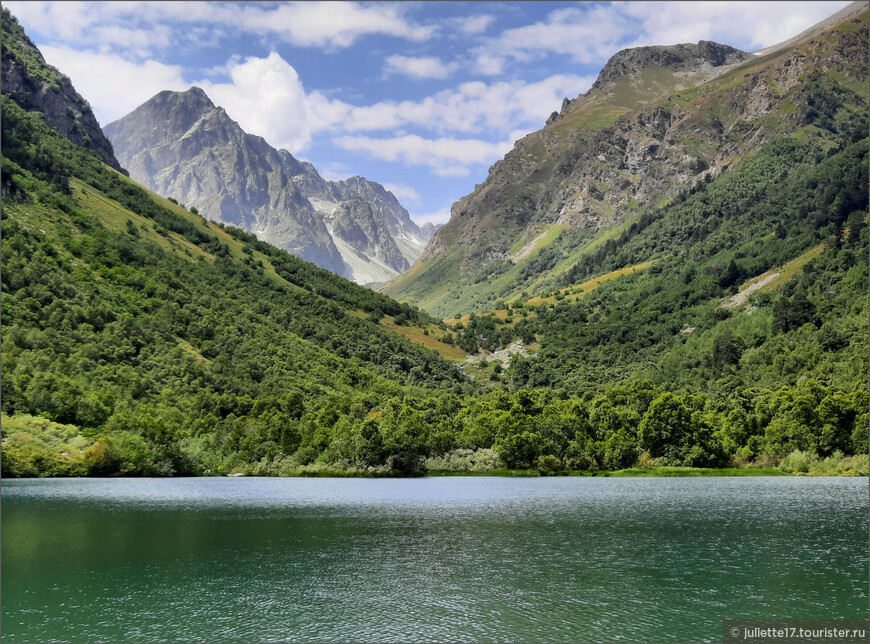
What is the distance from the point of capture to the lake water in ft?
133

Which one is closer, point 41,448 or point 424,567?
point 424,567

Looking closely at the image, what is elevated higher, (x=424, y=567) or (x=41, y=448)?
(x=41, y=448)

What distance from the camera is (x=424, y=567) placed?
182 ft

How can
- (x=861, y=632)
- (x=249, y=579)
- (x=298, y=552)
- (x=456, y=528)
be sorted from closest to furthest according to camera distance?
(x=861, y=632)
(x=249, y=579)
(x=298, y=552)
(x=456, y=528)

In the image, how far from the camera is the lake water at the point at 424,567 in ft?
133

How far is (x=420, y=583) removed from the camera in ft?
165

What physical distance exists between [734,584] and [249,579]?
36.9 metres

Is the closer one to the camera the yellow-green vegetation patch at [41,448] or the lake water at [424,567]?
the lake water at [424,567]

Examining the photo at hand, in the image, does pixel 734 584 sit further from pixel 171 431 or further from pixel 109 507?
pixel 171 431

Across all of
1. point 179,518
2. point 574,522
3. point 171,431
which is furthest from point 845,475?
point 171,431

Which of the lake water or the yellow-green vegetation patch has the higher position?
the yellow-green vegetation patch

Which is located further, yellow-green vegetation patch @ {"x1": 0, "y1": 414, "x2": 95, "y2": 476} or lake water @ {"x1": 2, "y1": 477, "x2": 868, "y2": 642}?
yellow-green vegetation patch @ {"x1": 0, "y1": 414, "x2": 95, "y2": 476}

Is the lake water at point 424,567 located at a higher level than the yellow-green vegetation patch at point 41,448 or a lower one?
lower

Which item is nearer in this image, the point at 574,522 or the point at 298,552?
the point at 298,552
